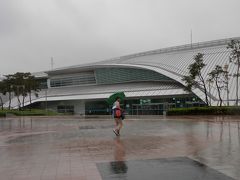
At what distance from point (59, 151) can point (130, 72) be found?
191ft

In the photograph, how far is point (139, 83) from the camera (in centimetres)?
6594

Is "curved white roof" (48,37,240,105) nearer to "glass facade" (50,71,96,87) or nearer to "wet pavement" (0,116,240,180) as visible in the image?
"glass facade" (50,71,96,87)

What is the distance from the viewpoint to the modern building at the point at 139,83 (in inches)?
2087

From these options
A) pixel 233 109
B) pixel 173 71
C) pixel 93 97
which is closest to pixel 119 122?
pixel 233 109

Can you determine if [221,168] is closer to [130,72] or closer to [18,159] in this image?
[18,159]

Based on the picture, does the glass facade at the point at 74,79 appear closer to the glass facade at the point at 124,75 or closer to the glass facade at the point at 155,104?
the glass facade at the point at 124,75

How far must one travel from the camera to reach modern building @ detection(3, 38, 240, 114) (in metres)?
53.0

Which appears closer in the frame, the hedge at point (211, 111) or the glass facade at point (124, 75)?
the hedge at point (211, 111)

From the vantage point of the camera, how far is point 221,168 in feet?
23.7

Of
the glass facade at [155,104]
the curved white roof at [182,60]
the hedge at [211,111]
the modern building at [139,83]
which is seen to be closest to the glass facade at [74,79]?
the modern building at [139,83]

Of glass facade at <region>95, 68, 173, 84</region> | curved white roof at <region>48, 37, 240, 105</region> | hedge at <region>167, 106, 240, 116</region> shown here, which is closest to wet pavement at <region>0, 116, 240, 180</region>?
hedge at <region>167, 106, 240, 116</region>

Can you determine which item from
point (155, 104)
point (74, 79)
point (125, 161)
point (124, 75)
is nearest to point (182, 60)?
point (155, 104)

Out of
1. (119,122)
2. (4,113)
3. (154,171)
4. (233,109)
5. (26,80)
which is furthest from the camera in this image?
(26,80)

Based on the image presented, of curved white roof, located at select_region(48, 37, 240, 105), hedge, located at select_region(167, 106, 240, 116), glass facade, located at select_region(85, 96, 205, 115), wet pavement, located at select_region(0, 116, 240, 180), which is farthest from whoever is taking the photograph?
glass facade, located at select_region(85, 96, 205, 115)
